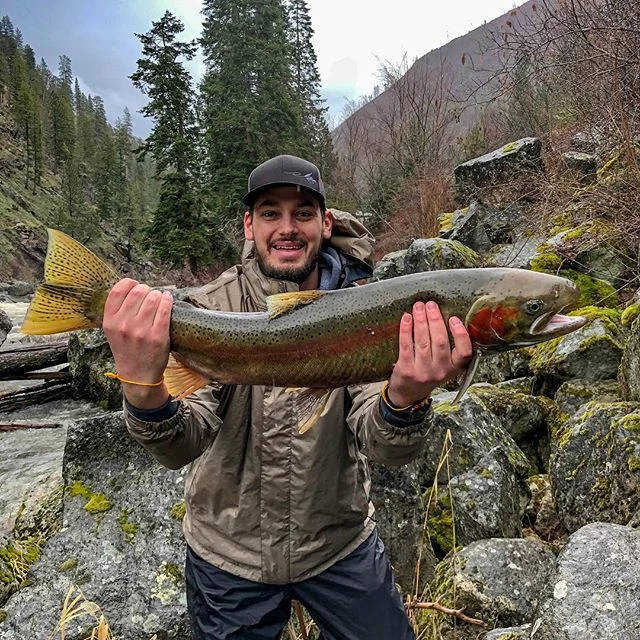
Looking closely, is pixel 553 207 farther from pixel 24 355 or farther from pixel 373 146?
pixel 373 146

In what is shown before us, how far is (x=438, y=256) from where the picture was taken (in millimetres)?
10625

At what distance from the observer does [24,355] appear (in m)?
10.8

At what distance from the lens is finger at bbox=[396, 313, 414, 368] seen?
213cm

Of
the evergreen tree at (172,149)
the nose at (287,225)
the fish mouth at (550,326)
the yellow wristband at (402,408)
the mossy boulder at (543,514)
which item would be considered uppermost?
the evergreen tree at (172,149)

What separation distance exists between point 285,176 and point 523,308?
4.07ft

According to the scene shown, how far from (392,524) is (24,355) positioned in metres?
9.12

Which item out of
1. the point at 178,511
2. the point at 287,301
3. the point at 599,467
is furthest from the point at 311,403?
the point at 599,467

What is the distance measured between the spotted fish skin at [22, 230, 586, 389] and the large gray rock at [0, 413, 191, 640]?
2.03 m

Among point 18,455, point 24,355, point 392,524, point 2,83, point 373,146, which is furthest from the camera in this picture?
point 2,83

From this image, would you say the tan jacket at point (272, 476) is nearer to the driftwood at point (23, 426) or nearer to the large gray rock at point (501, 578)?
the large gray rock at point (501, 578)

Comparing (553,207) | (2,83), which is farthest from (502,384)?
(2,83)

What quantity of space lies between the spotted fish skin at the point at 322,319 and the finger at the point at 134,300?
0.14 metres

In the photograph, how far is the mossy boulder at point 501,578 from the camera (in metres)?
3.44

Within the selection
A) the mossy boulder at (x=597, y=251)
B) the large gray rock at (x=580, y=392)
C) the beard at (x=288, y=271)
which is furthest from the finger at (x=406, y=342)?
the mossy boulder at (x=597, y=251)
